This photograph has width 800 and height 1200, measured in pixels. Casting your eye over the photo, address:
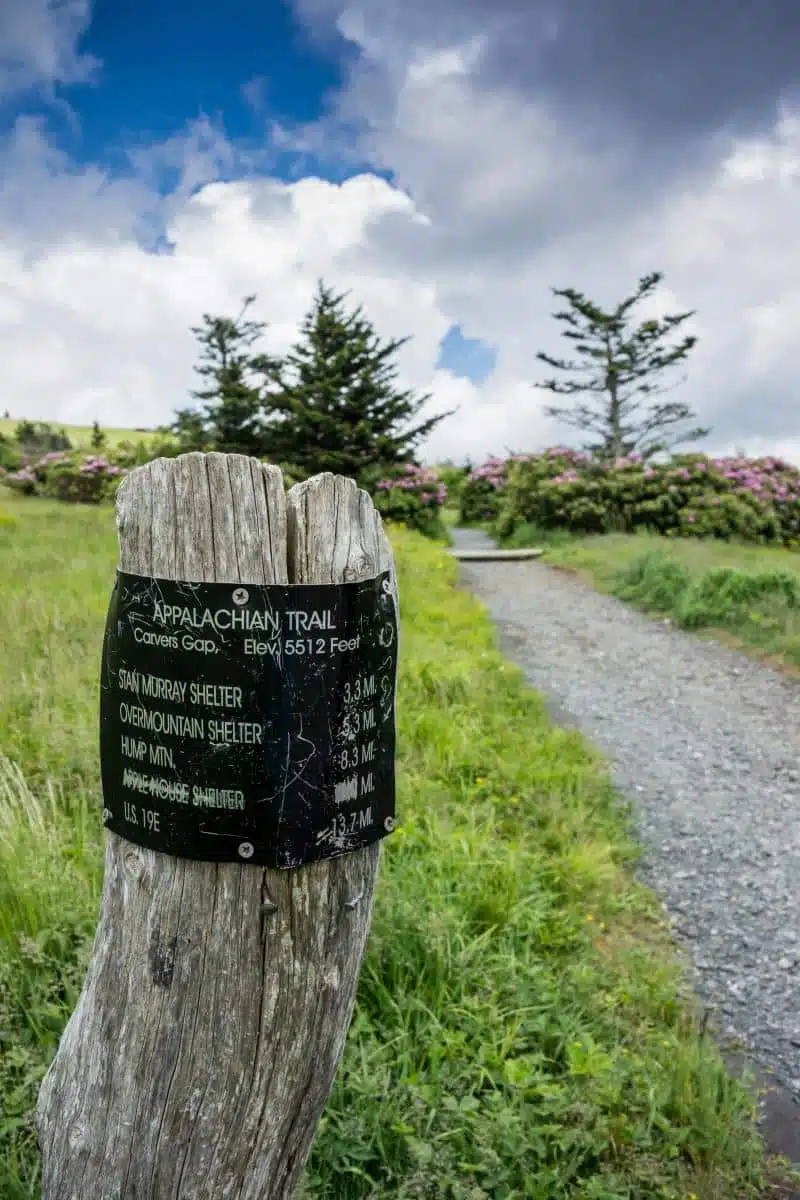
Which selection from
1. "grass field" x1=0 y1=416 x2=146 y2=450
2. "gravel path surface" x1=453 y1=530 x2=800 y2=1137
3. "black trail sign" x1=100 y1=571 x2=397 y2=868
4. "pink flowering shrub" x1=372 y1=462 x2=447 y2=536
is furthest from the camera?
"grass field" x1=0 y1=416 x2=146 y2=450

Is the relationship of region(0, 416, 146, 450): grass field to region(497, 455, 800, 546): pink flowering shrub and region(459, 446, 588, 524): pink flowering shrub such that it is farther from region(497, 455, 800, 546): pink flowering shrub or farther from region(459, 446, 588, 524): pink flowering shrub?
region(497, 455, 800, 546): pink flowering shrub

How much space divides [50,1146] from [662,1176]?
6.02ft

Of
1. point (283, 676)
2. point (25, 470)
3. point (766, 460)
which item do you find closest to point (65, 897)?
point (283, 676)

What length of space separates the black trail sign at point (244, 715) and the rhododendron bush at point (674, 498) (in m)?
16.4

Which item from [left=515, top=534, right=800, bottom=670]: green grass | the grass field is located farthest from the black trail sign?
the grass field

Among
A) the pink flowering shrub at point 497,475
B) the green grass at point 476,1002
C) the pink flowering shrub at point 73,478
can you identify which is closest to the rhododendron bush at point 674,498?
the pink flowering shrub at point 497,475

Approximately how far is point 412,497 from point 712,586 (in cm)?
999

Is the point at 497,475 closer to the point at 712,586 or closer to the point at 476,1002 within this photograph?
the point at 712,586

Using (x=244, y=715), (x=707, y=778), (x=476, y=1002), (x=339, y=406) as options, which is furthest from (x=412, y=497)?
(x=244, y=715)

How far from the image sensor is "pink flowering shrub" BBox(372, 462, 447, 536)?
19.5 m

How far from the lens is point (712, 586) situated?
35.1 feet

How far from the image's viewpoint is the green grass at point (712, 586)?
9.40 m

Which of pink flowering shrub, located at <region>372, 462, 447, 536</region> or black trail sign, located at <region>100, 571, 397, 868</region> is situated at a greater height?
pink flowering shrub, located at <region>372, 462, 447, 536</region>

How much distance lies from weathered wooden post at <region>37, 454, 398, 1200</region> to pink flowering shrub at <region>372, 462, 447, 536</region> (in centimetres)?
1751
